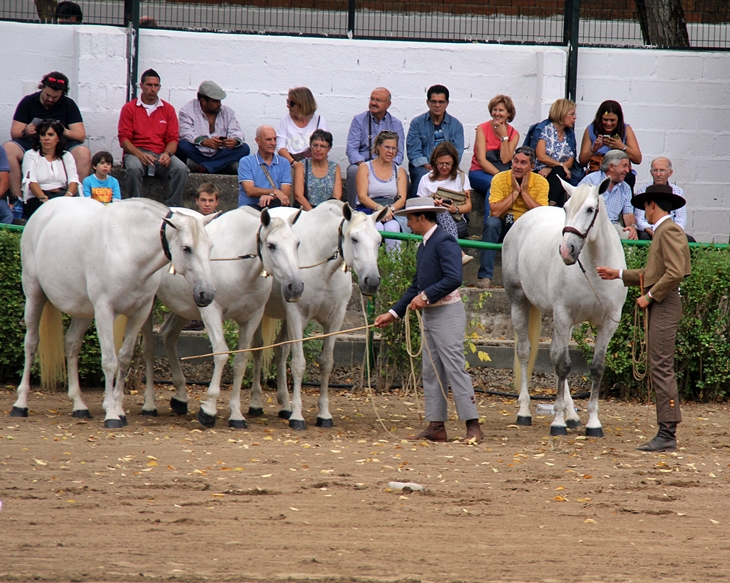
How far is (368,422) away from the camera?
28.9ft

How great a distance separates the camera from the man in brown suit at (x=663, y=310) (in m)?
7.48

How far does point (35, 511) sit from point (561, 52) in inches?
395

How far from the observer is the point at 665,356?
7.54 m

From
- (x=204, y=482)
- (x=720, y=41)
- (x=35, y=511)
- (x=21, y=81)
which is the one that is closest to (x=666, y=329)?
(x=204, y=482)

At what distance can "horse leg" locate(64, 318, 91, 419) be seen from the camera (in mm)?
8469

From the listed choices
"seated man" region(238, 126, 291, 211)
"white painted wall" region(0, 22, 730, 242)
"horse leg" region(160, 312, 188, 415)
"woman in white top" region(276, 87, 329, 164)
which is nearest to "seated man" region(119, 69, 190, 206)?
"white painted wall" region(0, 22, 730, 242)

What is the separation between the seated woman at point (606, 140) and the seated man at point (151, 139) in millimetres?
4917

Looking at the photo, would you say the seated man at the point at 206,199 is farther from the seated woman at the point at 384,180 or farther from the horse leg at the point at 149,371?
the seated woman at the point at 384,180

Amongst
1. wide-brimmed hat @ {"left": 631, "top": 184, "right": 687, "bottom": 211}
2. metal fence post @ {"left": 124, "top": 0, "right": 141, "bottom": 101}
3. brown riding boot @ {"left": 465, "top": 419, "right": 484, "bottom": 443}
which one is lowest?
brown riding boot @ {"left": 465, "top": 419, "right": 484, "bottom": 443}

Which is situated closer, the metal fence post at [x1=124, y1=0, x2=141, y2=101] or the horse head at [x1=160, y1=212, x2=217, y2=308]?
the horse head at [x1=160, y1=212, x2=217, y2=308]

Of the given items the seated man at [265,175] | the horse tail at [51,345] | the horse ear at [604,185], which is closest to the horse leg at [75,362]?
the horse tail at [51,345]

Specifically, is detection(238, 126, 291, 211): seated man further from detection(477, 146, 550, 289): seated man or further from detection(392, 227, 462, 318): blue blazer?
detection(392, 227, 462, 318): blue blazer

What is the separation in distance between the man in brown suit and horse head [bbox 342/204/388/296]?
2077 mm

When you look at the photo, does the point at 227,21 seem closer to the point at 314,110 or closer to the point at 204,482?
the point at 314,110
